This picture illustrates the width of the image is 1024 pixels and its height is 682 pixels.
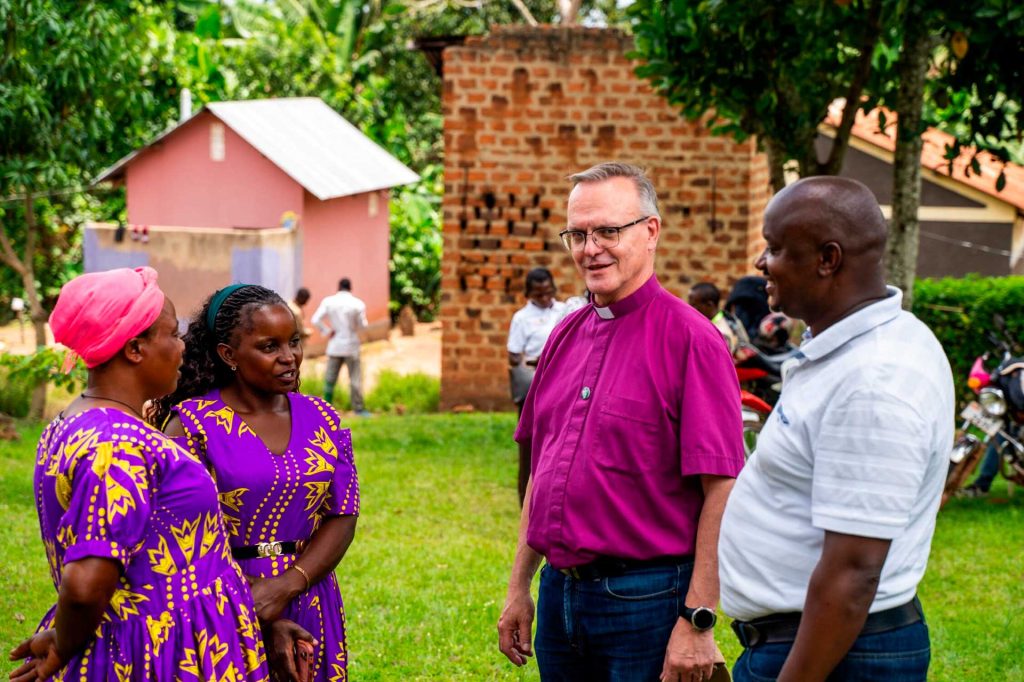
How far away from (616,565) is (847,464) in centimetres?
100

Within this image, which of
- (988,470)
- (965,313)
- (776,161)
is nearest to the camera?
(776,161)

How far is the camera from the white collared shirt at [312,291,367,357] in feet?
47.6

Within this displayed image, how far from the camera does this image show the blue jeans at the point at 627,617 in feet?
10.5

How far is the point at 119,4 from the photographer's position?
537 inches

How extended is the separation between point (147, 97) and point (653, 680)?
39.4ft

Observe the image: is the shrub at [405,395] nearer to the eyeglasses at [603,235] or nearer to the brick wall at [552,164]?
the brick wall at [552,164]

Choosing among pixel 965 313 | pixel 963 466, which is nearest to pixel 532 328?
pixel 963 466

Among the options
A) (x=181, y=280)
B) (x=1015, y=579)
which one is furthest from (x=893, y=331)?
(x=181, y=280)

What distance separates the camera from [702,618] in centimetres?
310

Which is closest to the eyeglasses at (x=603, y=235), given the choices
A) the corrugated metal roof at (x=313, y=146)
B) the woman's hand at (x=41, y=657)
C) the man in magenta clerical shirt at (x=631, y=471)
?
the man in magenta clerical shirt at (x=631, y=471)

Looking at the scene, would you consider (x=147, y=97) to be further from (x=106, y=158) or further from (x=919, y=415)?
(x=919, y=415)

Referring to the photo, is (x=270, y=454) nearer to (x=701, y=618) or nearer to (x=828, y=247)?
(x=701, y=618)

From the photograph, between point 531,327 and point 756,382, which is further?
point 756,382

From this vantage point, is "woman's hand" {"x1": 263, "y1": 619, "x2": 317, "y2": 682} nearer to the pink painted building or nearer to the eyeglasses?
the eyeglasses
